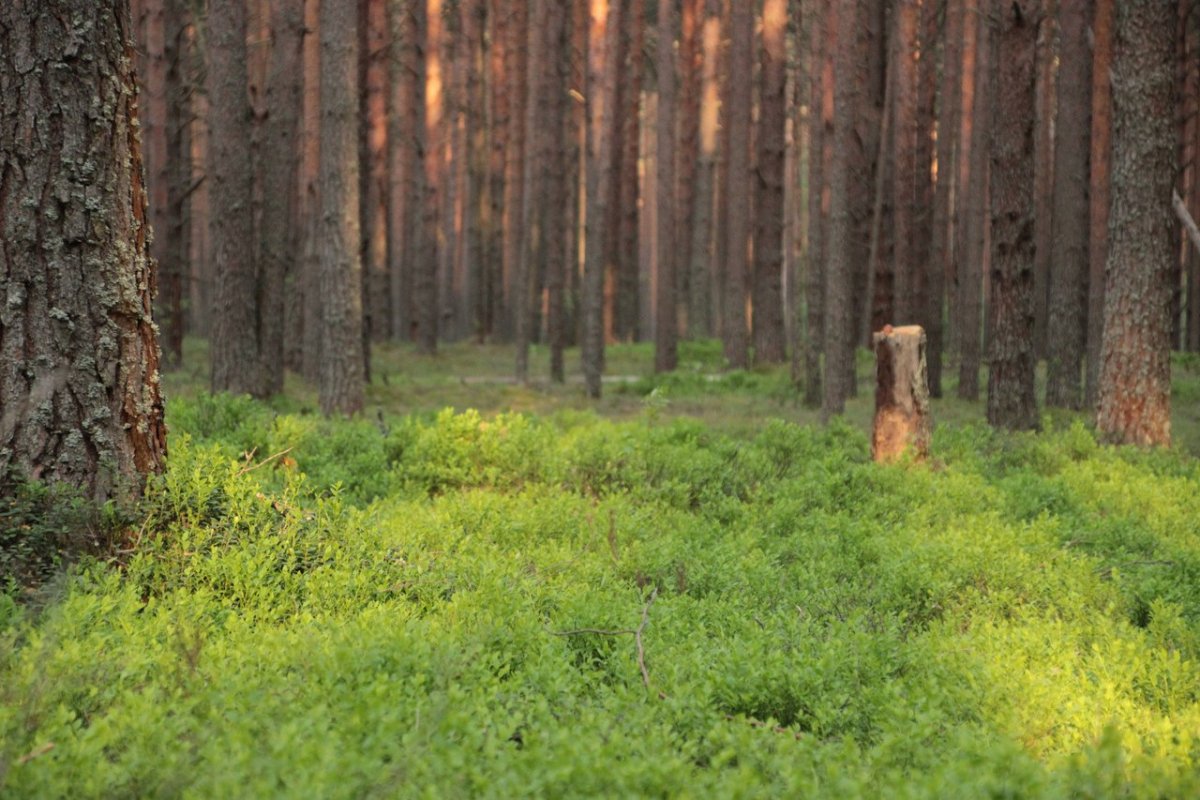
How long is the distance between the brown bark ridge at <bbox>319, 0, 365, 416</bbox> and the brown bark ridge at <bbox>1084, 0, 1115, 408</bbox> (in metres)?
9.07

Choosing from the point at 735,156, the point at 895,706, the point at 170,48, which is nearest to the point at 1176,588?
the point at 895,706

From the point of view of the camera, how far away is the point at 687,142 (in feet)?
78.0

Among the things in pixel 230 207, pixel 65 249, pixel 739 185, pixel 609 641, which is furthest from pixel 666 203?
pixel 609 641

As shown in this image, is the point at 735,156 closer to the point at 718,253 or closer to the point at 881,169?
the point at 881,169

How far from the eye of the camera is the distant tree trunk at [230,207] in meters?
11.3

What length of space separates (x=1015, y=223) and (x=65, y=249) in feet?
Answer: 31.3

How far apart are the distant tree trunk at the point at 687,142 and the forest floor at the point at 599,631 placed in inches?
655

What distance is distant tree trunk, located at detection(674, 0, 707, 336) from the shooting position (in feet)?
79.5

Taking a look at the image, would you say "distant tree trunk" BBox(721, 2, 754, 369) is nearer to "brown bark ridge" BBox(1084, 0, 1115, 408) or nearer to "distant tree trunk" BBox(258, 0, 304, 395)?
"brown bark ridge" BBox(1084, 0, 1115, 408)

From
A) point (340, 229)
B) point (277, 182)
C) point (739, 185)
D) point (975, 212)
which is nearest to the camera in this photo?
point (340, 229)

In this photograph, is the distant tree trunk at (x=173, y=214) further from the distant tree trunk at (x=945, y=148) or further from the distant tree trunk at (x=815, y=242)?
the distant tree trunk at (x=945, y=148)

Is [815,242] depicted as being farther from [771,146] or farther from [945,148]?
[945,148]

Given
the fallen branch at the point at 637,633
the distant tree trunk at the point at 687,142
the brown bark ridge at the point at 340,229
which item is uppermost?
the distant tree trunk at the point at 687,142

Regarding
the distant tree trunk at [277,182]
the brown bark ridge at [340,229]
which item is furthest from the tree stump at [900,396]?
the distant tree trunk at [277,182]
